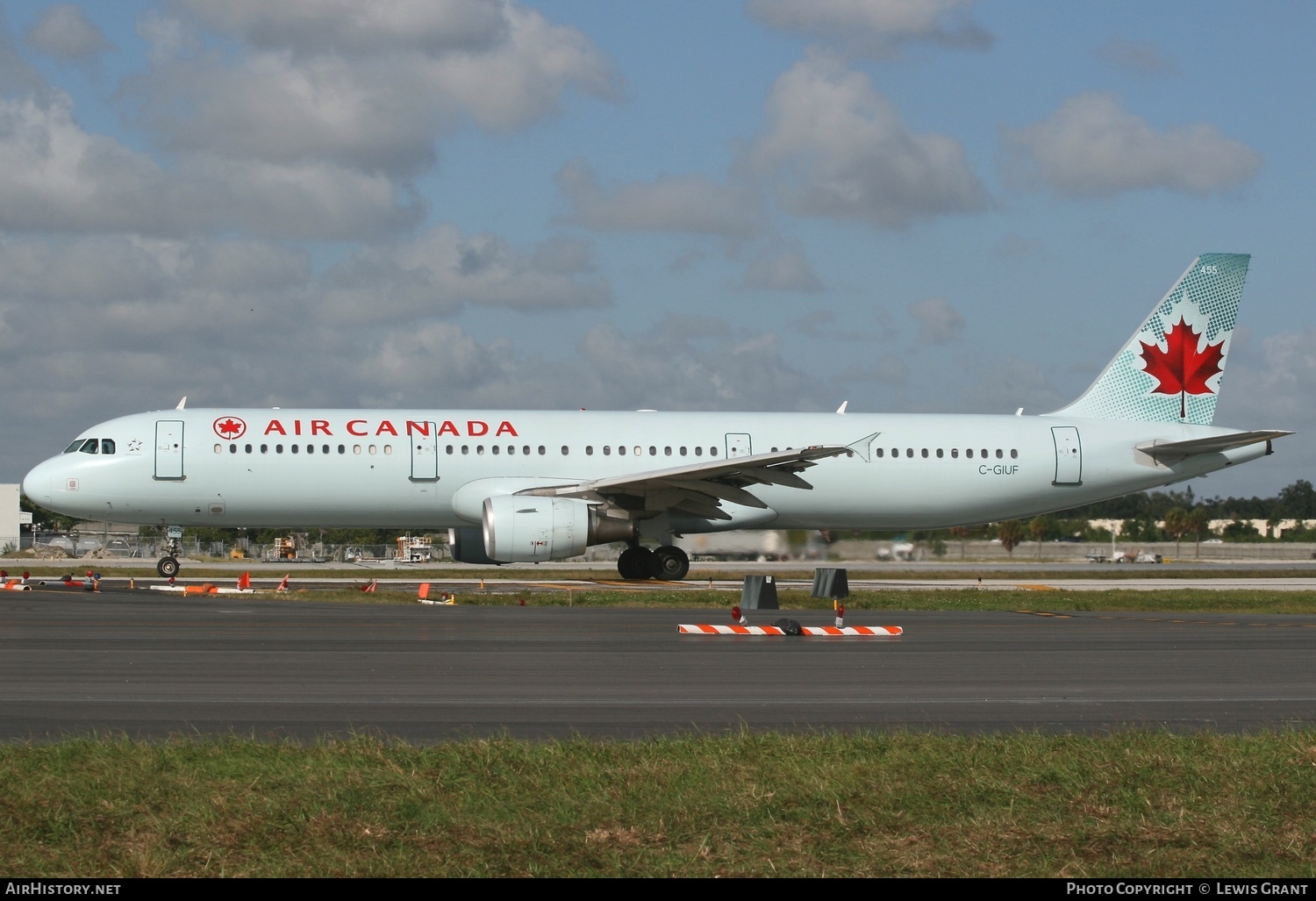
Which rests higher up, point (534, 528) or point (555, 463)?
point (555, 463)

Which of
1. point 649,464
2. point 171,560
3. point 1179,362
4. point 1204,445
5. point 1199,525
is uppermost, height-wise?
point 1179,362

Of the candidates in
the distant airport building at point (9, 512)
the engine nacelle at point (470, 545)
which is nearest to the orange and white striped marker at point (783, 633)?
the engine nacelle at point (470, 545)

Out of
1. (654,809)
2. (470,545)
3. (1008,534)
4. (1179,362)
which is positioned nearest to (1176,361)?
(1179,362)

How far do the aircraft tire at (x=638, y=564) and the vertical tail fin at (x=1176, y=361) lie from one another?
11502mm

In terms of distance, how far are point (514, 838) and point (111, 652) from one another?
31.9 ft

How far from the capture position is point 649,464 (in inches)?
1216

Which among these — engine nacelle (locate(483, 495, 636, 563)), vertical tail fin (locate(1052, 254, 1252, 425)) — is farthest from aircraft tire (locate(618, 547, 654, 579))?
vertical tail fin (locate(1052, 254, 1252, 425))

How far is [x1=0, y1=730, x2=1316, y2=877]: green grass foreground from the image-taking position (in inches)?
249

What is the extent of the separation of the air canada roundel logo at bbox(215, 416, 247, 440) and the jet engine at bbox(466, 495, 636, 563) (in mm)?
5791

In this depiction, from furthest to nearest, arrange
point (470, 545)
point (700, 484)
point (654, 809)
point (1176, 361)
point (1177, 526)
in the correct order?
point (1177, 526) → point (1176, 361) → point (470, 545) → point (700, 484) → point (654, 809)

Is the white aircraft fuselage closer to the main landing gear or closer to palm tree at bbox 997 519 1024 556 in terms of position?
the main landing gear

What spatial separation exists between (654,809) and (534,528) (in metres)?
20.2

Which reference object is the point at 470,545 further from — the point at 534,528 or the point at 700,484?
the point at 700,484

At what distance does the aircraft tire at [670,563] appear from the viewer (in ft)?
100
